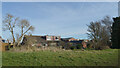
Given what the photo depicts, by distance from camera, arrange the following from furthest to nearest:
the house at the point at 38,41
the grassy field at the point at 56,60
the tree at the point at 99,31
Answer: the tree at the point at 99,31
the house at the point at 38,41
the grassy field at the point at 56,60

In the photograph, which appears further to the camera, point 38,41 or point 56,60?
point 38,41

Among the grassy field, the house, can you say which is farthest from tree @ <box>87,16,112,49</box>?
the grassy field

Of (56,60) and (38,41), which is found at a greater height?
(56,60)

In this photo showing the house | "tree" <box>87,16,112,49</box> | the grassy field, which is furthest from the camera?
"tree" <box>87,16,112,49</box>

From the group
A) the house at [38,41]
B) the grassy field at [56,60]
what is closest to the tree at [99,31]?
the house at [38,41]

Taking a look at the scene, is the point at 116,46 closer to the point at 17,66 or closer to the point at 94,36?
the point at 94,36

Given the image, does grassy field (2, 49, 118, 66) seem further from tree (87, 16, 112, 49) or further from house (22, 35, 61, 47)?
tree (87, 16, 112, 49)

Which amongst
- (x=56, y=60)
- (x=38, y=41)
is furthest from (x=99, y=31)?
(x=56, y=60)

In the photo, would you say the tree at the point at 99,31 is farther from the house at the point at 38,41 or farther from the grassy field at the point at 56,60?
the grassy field at the point at 56,60

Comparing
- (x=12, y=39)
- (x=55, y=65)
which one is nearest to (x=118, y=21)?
(x=55, y=65)

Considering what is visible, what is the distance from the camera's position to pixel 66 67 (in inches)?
219

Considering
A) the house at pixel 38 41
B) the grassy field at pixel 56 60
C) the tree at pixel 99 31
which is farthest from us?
the tree at pixel 99 31

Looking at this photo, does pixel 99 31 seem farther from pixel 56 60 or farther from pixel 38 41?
pixel 56 60

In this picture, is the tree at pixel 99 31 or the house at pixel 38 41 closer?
the house at pixel 38 41
